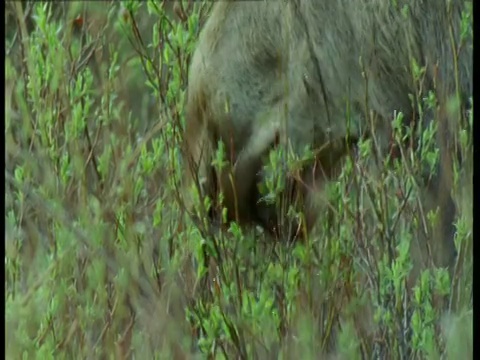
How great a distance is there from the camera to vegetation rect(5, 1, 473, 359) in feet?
4.50

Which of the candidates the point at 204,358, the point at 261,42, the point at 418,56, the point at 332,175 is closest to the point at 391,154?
the point at 332,175

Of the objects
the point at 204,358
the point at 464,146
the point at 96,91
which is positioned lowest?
the point at 204,358

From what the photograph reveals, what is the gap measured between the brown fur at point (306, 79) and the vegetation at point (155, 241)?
1.5 inches

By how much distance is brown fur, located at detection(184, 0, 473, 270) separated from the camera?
1.42 metres

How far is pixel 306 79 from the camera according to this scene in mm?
1477

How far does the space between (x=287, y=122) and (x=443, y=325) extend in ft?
1.36

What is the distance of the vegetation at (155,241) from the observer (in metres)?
1.37

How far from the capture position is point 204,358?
1.37 metres

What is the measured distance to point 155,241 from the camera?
1.40 metres

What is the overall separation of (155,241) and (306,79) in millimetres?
375

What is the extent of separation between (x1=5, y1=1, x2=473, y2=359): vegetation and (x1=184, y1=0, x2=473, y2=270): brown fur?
37mm

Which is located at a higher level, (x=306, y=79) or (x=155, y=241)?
(x=306, y=79)

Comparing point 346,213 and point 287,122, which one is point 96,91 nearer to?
point 287,122

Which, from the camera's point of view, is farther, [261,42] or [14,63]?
[261,42]
